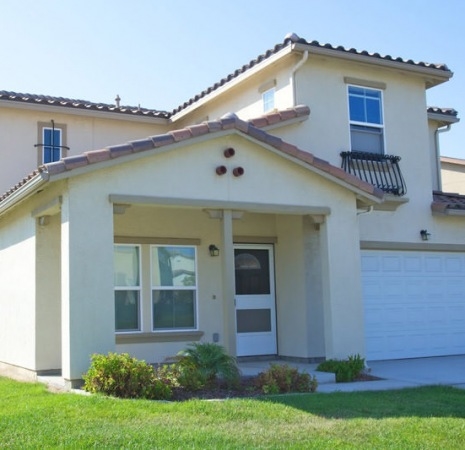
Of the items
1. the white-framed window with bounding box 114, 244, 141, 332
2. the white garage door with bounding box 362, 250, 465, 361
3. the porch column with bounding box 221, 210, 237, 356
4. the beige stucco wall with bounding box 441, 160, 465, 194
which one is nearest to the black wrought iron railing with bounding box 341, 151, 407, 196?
the white garage door with bounding box 362, 250, 465, 361

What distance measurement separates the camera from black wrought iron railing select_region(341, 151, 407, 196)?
50.4 ft

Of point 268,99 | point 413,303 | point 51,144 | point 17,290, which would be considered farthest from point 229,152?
point 51,144

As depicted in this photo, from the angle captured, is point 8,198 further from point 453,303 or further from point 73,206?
point 453,303

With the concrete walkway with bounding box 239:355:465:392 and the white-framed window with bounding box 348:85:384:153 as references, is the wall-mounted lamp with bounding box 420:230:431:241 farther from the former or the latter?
the concrete walkway with bounding box 239:355:465:392

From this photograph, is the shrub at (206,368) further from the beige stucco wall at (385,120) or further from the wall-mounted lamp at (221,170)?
the beige stucco wall at (385,120)

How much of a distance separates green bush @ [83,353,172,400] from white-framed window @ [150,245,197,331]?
163 inches

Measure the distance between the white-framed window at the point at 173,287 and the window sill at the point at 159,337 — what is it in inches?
6.4

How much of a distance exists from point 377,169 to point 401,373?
4.65 m

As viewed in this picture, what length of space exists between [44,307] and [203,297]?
353 centimetres

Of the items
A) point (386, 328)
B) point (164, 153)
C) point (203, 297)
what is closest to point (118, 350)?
point (203, 297)

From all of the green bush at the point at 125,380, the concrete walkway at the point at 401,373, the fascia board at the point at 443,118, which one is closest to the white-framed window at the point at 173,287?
the concrete walkway at the point at 401,373

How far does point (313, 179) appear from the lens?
511 inches

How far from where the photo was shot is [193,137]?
11.7m

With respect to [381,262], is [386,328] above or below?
below
